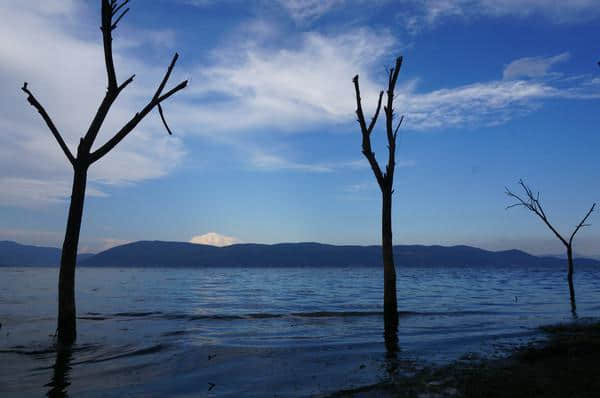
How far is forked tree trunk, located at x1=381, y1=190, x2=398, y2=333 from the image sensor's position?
13.9m

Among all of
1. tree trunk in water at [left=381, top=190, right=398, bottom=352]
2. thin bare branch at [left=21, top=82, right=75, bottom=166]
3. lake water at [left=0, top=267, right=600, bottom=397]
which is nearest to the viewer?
lake water at [left=0, top=267, right=600, bottom=397]

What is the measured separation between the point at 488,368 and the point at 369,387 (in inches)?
110

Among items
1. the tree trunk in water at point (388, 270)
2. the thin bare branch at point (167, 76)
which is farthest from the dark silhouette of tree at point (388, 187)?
the thin bare branch at point (167, 76)

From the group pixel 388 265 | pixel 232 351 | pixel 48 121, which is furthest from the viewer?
pixel 388 265

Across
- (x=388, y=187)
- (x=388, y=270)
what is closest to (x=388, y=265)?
(x=388, y=270)

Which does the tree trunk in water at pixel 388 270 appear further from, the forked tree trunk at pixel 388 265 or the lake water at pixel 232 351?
the lake water at pixel 232 351

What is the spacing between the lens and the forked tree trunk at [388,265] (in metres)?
13.9

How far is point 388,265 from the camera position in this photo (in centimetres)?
1382

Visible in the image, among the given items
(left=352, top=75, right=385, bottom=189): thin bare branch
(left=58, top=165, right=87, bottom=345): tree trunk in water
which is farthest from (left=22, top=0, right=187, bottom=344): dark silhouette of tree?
(left=352, top=75, right=385, bottom=189): thin bare branch

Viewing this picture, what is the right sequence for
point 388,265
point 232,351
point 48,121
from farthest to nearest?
Answer: point 388,265 < point 232,351 < point 48,121

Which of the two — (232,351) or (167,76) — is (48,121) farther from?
(232,351)

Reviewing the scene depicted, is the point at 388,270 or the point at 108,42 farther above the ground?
the point at 108,42

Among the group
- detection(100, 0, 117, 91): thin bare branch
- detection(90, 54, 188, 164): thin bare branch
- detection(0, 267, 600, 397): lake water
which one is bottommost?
detection(0, 267, 600, 397): lake water

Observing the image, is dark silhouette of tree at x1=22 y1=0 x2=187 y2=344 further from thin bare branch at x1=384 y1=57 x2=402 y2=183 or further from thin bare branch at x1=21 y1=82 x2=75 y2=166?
thin bare branch at x1=384 y1=57 x2=402 y2=183
